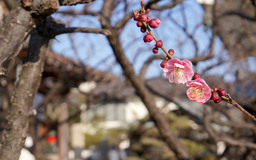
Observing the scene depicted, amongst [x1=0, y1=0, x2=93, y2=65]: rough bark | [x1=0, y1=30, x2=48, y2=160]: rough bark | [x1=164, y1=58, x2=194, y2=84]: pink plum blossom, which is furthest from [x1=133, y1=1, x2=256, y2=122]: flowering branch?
[x1=0, y1=30, x2=48, y2=160]: rough bark

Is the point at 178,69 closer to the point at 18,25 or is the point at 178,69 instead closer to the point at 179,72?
the point at 179,72

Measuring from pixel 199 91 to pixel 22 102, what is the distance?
97cm

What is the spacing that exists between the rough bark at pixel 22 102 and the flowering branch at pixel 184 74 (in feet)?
2.51

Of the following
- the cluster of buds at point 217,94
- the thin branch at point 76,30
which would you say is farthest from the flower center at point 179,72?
the thin branch at point 76,30

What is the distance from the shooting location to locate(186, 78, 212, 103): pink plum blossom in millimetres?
1054

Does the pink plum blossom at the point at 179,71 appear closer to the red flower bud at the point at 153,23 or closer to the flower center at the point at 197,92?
the flower center at the point at 197,92

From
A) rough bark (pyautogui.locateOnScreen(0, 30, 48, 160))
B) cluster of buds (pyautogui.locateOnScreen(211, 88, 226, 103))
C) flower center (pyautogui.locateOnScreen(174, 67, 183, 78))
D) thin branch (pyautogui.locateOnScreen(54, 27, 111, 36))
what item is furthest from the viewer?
thin branch (pyautogui.locateOnScreen(54, 27, 111, 36))

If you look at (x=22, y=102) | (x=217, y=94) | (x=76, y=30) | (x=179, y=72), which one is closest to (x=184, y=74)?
(x=179, y=72)

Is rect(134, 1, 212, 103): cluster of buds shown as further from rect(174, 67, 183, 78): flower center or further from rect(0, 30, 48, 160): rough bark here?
rect(0, 30, 48, 160): rough bark

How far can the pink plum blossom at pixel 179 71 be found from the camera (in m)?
1.11

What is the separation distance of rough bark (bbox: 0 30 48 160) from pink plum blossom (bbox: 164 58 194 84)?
81 cm

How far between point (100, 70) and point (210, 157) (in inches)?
190

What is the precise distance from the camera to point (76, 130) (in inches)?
563

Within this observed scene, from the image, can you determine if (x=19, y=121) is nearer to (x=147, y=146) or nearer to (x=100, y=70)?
(x=100, y=70)
